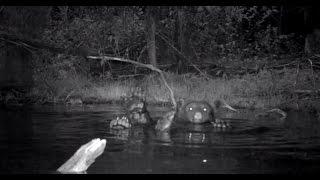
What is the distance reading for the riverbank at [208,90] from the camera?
82.2 feet

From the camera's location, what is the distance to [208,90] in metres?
26.4

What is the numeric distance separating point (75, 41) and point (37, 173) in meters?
22.5

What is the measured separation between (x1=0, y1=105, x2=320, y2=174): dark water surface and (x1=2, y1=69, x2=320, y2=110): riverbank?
9.99 ft

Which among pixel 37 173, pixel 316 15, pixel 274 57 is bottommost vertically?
pixel 37 173

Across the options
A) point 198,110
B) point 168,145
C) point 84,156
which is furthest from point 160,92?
point 84,156

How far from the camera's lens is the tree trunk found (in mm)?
31145

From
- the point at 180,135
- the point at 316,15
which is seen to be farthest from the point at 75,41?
the point at 180,135

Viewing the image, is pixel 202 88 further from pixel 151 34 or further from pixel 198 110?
pixel 151 34

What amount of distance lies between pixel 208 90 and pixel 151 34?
23.9 ft

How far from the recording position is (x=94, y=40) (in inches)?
1340

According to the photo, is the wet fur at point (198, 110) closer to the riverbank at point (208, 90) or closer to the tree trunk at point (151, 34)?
the riverbank at point (208, 90)

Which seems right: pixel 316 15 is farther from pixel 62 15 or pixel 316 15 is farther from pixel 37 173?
pixel 37 173
